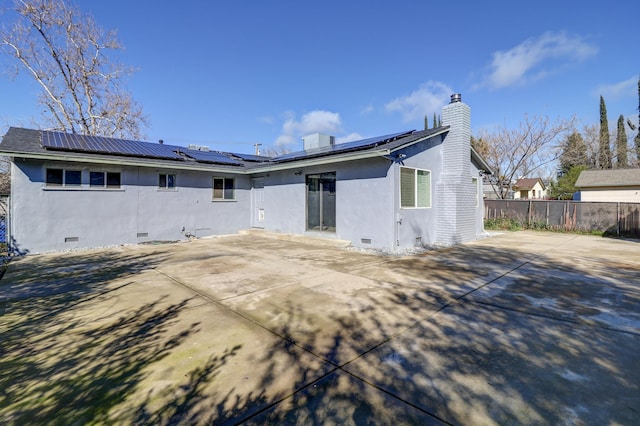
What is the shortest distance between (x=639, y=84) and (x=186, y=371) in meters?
41.4

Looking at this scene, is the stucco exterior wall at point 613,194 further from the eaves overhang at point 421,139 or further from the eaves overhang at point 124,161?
the eaves overhang at point 124,161

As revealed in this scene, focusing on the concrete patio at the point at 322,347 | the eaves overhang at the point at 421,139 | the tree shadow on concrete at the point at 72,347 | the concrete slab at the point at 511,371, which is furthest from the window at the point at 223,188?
the concrete slab at the point at 511,371

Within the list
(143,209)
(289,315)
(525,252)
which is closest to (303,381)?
→ (289,315)

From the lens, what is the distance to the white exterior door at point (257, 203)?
42.1ft

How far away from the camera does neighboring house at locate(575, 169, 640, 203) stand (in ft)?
61.3

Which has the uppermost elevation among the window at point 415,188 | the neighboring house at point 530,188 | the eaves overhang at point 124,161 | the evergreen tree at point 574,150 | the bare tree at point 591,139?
the bare tree at point 591,139

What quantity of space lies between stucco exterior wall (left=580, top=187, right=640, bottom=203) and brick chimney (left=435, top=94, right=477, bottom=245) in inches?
658

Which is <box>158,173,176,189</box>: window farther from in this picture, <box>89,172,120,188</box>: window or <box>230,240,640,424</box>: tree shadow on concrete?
<box>230,240,640,424</box>: tree shadow on concrete

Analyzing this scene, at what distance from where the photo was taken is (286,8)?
1123 centimetres

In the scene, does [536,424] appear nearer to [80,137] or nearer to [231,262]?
[231,262]

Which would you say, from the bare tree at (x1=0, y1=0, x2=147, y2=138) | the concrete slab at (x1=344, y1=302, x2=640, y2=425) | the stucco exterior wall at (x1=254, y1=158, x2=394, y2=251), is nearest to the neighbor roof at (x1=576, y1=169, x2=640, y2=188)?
the stucco exterior wall at (x1=254, y1=158, x2=394, y2=251)

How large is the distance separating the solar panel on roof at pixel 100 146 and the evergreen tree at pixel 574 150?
2574 centimetres

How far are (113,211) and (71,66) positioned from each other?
1358cm

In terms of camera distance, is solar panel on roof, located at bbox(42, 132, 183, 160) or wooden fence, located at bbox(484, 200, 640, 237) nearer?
solar panel on roof, located at bbox(42, 132, 183, 160)
